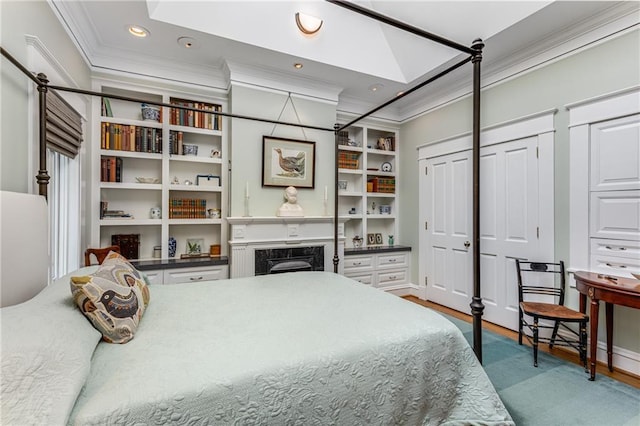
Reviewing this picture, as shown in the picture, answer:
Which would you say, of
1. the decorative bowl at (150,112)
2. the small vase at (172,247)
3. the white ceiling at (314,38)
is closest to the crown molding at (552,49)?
the white ceiling at (314,38)

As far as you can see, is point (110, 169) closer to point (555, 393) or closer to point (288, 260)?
point (288, 260)

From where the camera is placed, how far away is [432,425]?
1.33m

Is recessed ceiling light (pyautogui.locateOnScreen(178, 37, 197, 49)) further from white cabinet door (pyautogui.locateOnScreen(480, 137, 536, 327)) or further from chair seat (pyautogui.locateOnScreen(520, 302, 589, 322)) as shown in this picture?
chair seat (pyautogui.locateOnScreen(520, 302, 589, 322))

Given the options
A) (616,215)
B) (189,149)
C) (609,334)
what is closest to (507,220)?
(616,215)

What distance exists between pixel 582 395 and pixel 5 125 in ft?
12.9

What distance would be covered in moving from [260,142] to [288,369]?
2.86 metres

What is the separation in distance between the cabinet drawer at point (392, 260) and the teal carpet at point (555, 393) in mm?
1794

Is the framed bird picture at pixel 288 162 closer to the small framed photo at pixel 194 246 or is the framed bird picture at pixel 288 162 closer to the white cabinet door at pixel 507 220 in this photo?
the small framed photo at pixel 194 246

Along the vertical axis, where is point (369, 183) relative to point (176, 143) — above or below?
below

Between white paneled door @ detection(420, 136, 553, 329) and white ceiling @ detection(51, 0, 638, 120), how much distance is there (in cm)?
101

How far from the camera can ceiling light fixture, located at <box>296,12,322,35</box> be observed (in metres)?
2.98

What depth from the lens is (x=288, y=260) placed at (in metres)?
3.46

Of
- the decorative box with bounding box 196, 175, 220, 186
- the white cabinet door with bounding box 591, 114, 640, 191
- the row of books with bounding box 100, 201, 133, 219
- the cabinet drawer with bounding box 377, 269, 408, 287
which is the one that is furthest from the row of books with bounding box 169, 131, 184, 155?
the white cabinet door with bounding box 591, 114, 640, 191

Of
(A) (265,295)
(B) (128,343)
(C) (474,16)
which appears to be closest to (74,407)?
(B) (128,343)
